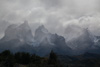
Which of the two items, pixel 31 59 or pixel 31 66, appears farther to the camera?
pixel 31 59

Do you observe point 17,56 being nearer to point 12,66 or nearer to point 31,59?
point 31,59

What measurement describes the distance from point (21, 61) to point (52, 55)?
17282 millimetres

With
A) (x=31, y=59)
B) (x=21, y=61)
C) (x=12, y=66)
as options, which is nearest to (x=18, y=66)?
(x=12, y=66)

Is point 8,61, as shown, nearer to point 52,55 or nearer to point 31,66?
point 31,66

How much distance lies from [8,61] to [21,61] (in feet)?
46.1

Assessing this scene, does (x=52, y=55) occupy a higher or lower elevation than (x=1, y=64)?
higher

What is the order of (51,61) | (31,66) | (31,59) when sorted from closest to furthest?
(31,66), (51,61), (31,59)

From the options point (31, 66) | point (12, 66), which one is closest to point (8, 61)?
point (12, 66)

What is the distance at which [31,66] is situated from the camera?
71188 mm

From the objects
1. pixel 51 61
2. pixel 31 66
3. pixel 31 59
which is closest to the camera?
pixel 31 66

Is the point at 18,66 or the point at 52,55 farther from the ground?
the point at 52,55

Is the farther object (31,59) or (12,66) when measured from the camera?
(31,59)

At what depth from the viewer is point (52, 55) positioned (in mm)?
97000

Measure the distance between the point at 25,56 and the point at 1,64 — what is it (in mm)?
19768
